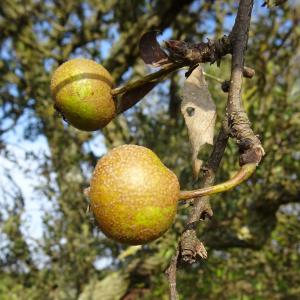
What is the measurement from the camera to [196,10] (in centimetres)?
495

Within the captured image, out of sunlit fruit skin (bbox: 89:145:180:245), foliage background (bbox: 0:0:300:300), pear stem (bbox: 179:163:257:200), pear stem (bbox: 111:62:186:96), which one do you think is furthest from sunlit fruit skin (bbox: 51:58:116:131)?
foliage background (bbox: 0:0:300:300)

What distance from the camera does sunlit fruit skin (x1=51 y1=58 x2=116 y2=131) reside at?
129cm

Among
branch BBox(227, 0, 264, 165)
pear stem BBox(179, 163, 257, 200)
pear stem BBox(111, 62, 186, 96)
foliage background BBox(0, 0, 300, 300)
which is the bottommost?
pear stem BBox(179, 163, 257, 200)

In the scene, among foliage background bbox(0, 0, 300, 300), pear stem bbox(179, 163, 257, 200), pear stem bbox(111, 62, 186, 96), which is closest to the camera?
pear stem bbox(179, 163, 257, 200)

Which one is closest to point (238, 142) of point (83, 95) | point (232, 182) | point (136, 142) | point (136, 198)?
point (232, 182)

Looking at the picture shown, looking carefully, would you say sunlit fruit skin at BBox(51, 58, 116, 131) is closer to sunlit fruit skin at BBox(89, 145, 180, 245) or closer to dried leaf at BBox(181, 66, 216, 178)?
dried leaf at BBox(181, 66, 216, 178)

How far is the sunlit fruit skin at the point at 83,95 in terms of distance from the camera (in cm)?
129

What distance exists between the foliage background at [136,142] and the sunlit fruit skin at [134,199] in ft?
9.89

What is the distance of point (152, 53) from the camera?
4.03ft

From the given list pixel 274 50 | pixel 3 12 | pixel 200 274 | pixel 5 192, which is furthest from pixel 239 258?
pixel 3 12

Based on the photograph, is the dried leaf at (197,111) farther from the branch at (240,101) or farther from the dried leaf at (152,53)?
the branch at (240,101)

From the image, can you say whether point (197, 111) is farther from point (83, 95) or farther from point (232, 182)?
point (232, 182)

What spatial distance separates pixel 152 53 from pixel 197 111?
0.62 ft

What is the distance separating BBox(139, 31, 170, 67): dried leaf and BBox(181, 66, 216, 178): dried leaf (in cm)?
13
